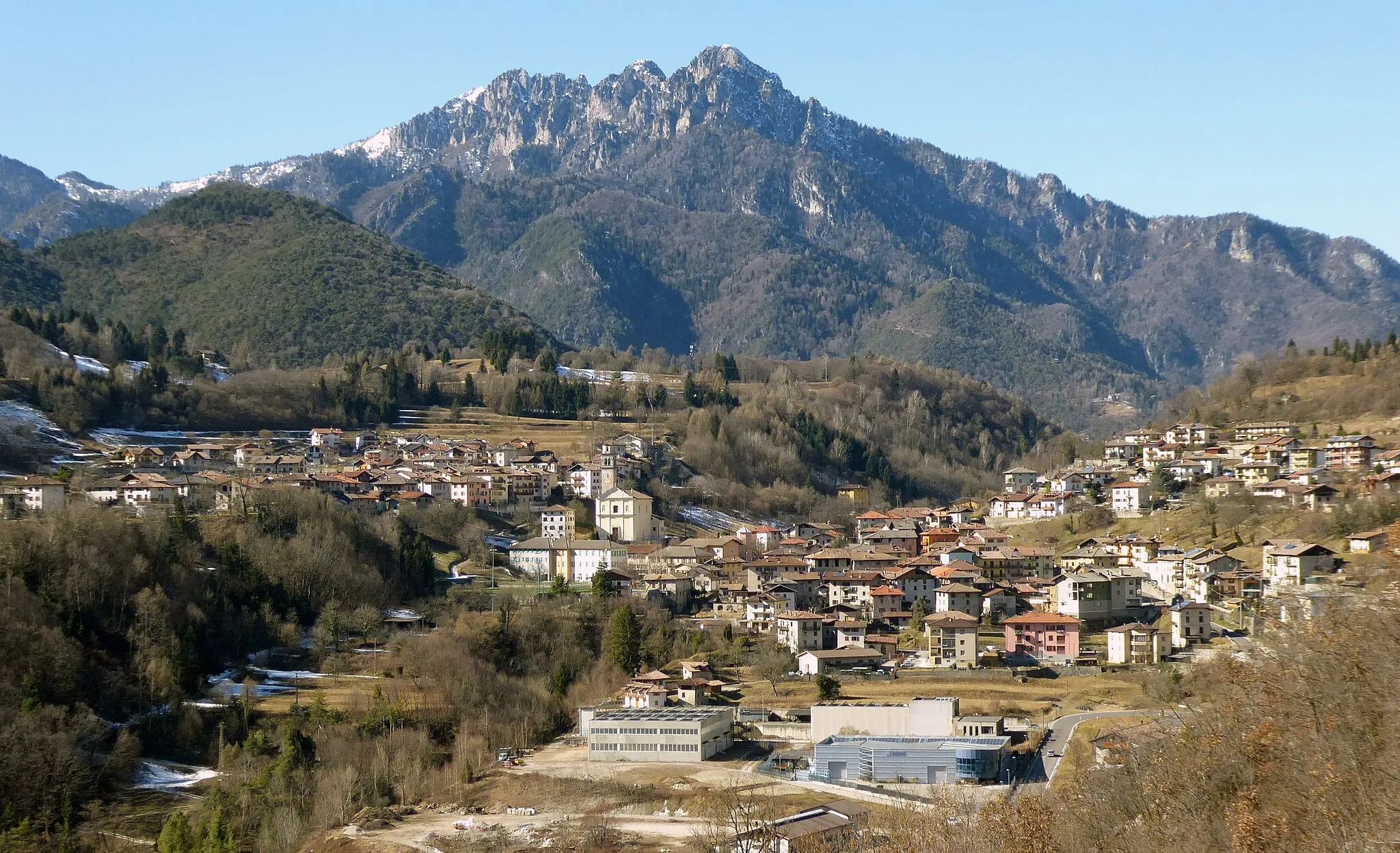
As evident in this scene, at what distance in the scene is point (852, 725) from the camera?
4194 centimetres

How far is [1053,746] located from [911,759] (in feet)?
10.9

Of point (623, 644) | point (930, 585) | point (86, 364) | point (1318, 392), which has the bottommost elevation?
point (623, 644)

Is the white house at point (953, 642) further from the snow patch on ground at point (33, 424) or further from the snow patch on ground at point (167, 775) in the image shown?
the snow patch on ground at point (33, 424)

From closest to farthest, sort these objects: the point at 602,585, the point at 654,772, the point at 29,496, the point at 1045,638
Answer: the point at 654,772 → the point at 1045,638 → the point at 29,496 → the point at 602,585

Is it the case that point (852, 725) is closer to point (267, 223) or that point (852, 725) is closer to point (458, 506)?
point (458, 506)

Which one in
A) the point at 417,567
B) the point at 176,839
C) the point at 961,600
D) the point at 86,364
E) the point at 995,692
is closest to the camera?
the point at 176,839

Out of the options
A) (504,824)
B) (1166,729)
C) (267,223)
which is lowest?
(504,824)

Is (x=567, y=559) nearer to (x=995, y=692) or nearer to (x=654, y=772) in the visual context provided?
(x=995, y=692)

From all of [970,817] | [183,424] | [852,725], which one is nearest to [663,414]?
[183,424]

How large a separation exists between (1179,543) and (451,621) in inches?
1018

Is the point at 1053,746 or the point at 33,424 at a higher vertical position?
the point at 33,424

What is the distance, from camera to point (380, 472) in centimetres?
7712

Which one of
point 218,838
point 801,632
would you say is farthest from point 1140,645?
point 218,838

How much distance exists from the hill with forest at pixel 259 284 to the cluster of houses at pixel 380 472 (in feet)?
96.7
